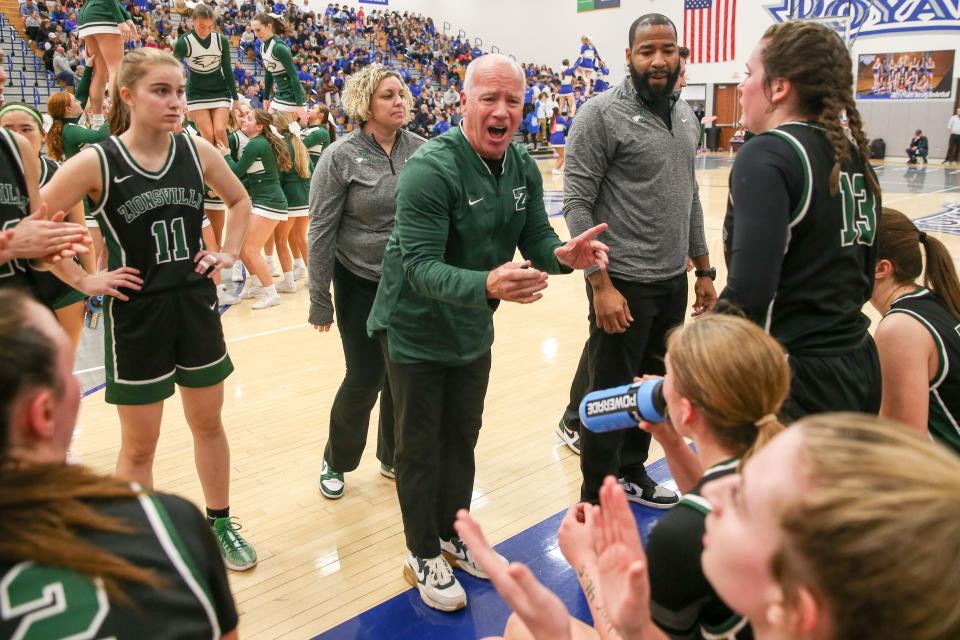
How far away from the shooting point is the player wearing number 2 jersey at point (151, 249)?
261cm

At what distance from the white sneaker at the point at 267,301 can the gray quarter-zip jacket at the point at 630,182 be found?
4513mm

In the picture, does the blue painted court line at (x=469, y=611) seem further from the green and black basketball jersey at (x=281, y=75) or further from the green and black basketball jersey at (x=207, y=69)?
the green and black basketball jersey at (x=281, y=75)

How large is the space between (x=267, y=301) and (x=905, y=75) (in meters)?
21.0

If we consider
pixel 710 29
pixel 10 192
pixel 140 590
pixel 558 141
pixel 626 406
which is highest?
pixel 710 29

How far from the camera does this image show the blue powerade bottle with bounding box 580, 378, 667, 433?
5.58 feet

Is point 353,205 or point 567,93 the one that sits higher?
point 567,93

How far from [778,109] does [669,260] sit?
108 centimetres

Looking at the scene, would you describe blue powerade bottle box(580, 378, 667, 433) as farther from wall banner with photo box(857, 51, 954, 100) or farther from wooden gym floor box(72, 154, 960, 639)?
wall banner with photo box(857, 51, 954, 100)

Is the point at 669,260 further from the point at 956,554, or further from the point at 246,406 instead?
the point at 246,406

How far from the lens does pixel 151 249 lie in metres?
2.67

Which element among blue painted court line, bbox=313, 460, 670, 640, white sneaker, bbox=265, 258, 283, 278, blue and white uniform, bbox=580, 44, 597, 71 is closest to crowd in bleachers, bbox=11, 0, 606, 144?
blue and white uniform, bbox=580, 44, 597, 71

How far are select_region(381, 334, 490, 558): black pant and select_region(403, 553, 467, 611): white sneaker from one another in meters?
0.04

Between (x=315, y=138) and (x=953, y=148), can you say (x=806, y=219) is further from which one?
(x=953, y=148)

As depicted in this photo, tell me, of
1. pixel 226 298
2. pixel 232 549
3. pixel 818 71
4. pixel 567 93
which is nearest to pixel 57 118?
pixel 226 298
